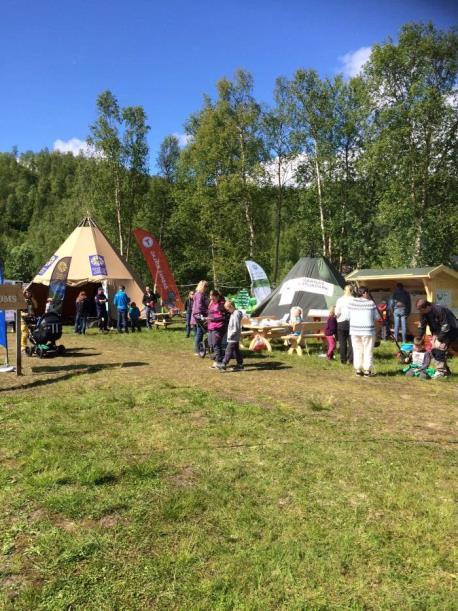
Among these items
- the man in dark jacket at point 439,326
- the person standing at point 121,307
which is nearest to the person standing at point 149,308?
the person standing at point 121,307

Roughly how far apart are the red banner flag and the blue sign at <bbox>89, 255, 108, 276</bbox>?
203 cm

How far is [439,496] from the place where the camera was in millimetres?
3615

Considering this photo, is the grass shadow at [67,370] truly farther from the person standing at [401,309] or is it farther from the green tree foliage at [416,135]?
the green tree foliage at [416,135]

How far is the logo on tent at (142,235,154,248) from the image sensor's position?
19720 millimetres

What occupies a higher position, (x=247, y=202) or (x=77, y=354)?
(x=247, y=202)

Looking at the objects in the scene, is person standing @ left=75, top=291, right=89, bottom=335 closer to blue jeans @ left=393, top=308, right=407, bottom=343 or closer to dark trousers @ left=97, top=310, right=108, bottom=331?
dark trousers @ left=97, top=310, right=108, bottom=331

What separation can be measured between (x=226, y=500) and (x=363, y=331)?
5350 millimetres

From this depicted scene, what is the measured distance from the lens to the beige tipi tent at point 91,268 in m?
17.8

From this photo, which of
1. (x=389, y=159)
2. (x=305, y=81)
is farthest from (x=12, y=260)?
(x=389, y=159)

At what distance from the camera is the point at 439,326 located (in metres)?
8.15

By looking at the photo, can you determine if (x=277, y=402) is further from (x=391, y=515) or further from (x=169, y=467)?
(x=391, y=515)

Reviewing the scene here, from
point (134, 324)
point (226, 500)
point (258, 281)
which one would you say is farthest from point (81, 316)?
point (226, 500)

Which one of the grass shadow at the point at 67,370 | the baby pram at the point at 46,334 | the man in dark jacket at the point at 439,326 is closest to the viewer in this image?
the grass shadow at the point at 67,370

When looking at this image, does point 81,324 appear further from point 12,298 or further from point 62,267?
point 12,298
